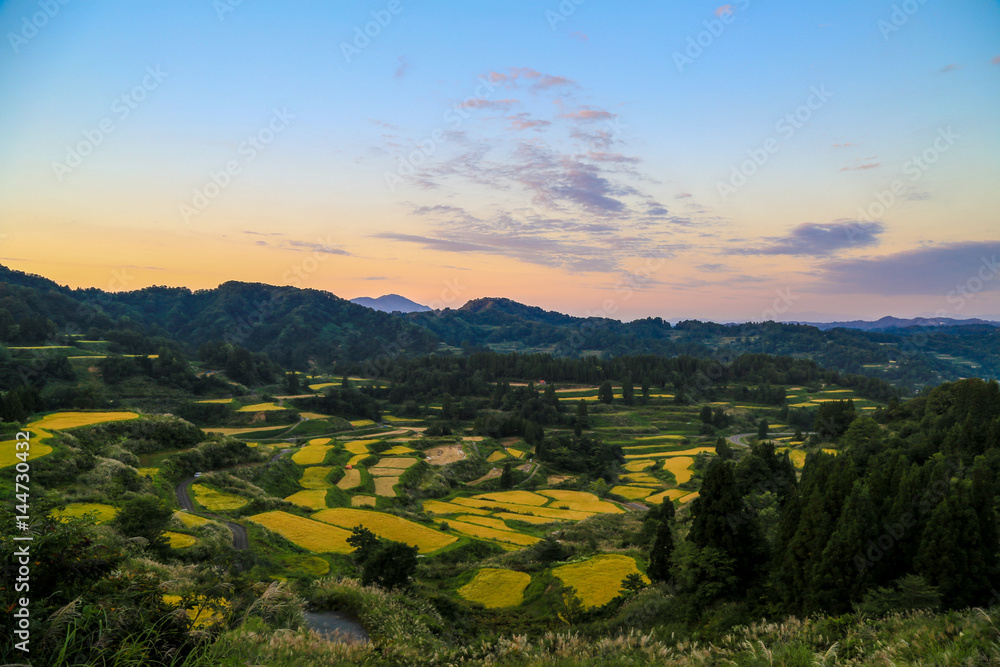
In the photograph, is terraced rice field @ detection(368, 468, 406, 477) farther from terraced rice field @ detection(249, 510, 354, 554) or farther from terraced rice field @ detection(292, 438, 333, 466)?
terraced rice field @ detection(249, 510, 354, 554)

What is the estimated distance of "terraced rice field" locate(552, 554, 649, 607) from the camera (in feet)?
77.5

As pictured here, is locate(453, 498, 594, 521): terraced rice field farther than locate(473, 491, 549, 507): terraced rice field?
No

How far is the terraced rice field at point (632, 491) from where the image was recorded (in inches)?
2370

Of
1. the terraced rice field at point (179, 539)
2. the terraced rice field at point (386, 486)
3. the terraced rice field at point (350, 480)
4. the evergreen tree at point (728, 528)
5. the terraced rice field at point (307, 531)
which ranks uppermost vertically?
the evergreen tree at point (728, 528)

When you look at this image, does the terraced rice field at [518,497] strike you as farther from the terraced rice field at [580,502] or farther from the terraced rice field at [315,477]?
the terraced rice field at [315,477]

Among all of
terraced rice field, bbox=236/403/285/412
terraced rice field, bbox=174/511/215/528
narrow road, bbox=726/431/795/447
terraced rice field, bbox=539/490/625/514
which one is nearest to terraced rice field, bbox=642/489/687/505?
terraced rice field, bbox=539/490/625/514

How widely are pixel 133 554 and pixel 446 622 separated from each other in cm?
1228

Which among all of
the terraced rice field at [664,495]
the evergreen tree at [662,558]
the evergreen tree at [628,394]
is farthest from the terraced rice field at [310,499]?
the evergreen tree at [628,394]

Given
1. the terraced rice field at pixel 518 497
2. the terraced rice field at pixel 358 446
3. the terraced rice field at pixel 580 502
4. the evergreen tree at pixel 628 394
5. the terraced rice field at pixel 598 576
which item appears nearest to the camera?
the terraced rice field at pixel 598 576

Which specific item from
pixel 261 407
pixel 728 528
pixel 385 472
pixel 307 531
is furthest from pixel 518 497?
pixel 261 407

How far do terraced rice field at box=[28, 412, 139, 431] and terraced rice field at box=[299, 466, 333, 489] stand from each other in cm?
1708

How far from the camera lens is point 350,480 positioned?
54656mm

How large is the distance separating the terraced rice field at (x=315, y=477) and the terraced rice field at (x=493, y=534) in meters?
16.7

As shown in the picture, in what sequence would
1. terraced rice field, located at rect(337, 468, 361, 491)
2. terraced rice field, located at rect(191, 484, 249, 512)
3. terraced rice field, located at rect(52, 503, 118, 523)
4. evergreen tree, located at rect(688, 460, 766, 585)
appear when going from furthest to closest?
terraced rice field, located at rect(337, 468, 361, 491) → terraced rice field, located at rect(191, 484, 249, 512) → terraced rice field, located at rect(52, 503, 118, 523) → evergreen tree, located at rect(688, 460, 766, 585)
